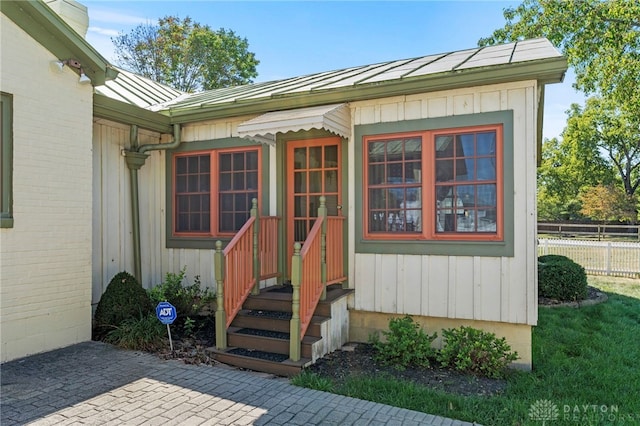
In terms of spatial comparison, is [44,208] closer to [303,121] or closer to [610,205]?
[303,121]

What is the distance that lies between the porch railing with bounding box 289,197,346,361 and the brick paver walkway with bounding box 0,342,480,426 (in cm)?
62

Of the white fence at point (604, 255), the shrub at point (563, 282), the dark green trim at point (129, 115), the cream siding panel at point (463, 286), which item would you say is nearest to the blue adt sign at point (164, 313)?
the dark green trim at point (129, 115)

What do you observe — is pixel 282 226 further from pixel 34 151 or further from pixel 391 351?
pixel 34 151

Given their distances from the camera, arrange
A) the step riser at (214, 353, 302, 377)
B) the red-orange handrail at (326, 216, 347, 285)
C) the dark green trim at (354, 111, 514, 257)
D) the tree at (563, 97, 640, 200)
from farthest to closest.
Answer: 1. the tree at (563, 97, 640, 200)
2. the red-orange handrail at (326, 216, 347, 285)
3. the dark green trim at (354, 111, 514, 257)
4. the step riser at (214, 353, 302, 377)

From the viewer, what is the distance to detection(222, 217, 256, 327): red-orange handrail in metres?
4.93

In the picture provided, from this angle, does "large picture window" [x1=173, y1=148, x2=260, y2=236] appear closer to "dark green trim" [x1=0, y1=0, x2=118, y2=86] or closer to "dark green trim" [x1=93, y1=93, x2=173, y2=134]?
"dark green trim" [x1=93, y1=93, x2=173, y2=134]

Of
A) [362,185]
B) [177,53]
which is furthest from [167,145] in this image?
[177,53]

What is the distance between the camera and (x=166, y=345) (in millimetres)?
5086

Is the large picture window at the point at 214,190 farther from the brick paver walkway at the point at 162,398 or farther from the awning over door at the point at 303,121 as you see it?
the brick paver walkway at the point at 162,398

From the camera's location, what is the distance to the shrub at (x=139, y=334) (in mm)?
4988

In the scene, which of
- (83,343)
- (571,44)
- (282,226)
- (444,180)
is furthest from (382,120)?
(571,44)

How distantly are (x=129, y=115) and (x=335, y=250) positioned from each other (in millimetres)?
3673

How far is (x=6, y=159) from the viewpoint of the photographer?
4453mm

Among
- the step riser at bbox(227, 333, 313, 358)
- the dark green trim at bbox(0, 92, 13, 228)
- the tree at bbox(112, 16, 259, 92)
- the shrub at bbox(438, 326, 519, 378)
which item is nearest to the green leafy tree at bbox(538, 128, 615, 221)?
the tree at bbox(112, 16, 259, 92)
